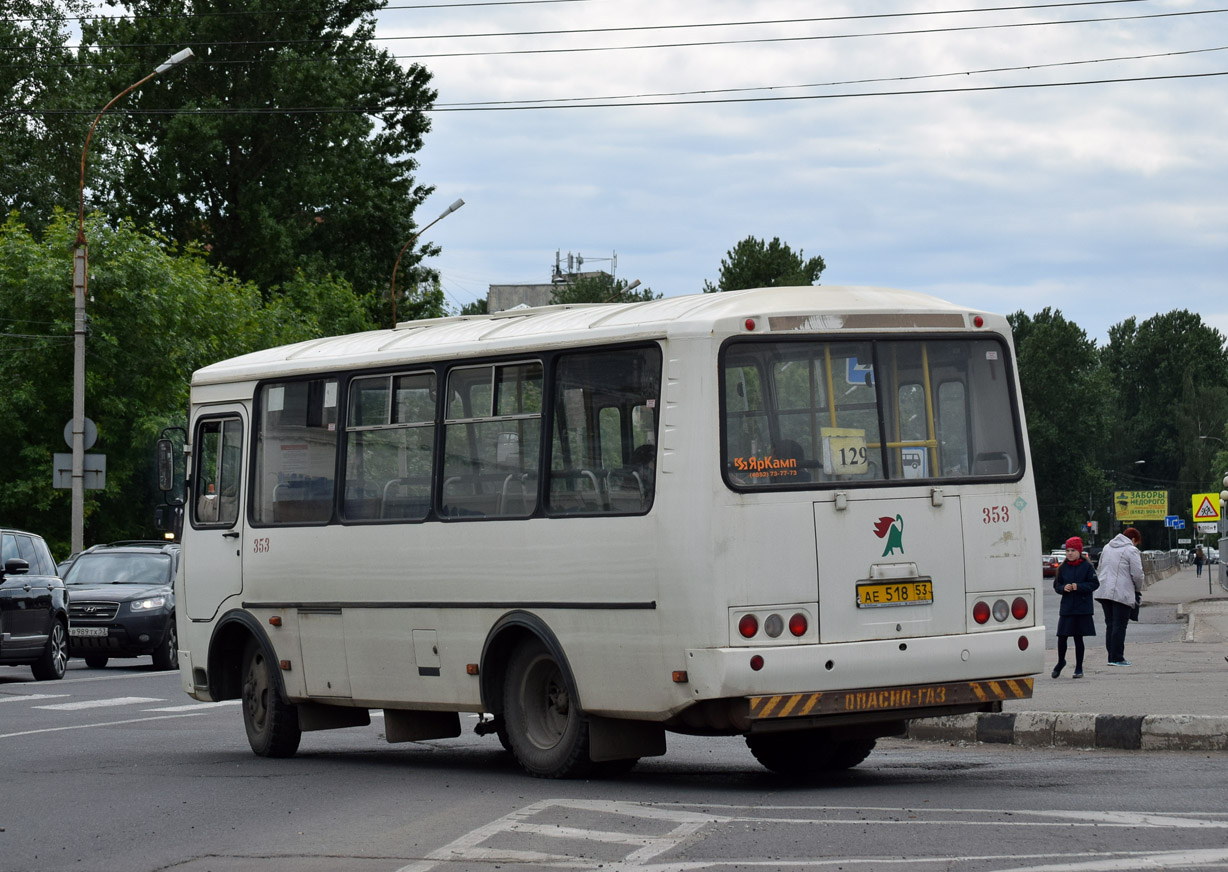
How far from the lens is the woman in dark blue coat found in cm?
2080

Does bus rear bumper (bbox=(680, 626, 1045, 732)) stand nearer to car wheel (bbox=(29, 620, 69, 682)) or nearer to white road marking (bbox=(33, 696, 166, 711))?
white road marking (bbox=(33, 696, 166, 711))

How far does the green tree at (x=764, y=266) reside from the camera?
86.2 meters

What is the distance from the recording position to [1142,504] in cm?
13450

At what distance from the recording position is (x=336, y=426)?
1334 cm

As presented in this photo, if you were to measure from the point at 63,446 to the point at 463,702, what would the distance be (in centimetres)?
3057

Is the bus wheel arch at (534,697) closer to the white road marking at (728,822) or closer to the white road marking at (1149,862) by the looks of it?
the white road marking at (728,822)

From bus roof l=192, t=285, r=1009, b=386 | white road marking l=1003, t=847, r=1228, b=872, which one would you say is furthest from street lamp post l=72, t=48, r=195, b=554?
white road marking l=1003, t=847, r=1228, b=872

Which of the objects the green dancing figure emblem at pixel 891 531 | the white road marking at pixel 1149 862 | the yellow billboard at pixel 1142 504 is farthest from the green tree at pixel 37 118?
the yellow billboard at pixel 1142 504

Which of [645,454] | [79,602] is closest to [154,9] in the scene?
[79,602]

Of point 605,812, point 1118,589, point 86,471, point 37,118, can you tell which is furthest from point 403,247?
point 605,812

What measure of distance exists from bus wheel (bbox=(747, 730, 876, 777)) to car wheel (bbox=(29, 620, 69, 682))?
47.2 feet

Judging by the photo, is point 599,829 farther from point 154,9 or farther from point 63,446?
point 154,9

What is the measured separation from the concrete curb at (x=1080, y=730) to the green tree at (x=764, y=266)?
71237 millimetres

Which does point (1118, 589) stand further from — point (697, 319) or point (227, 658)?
point (697, 319)
